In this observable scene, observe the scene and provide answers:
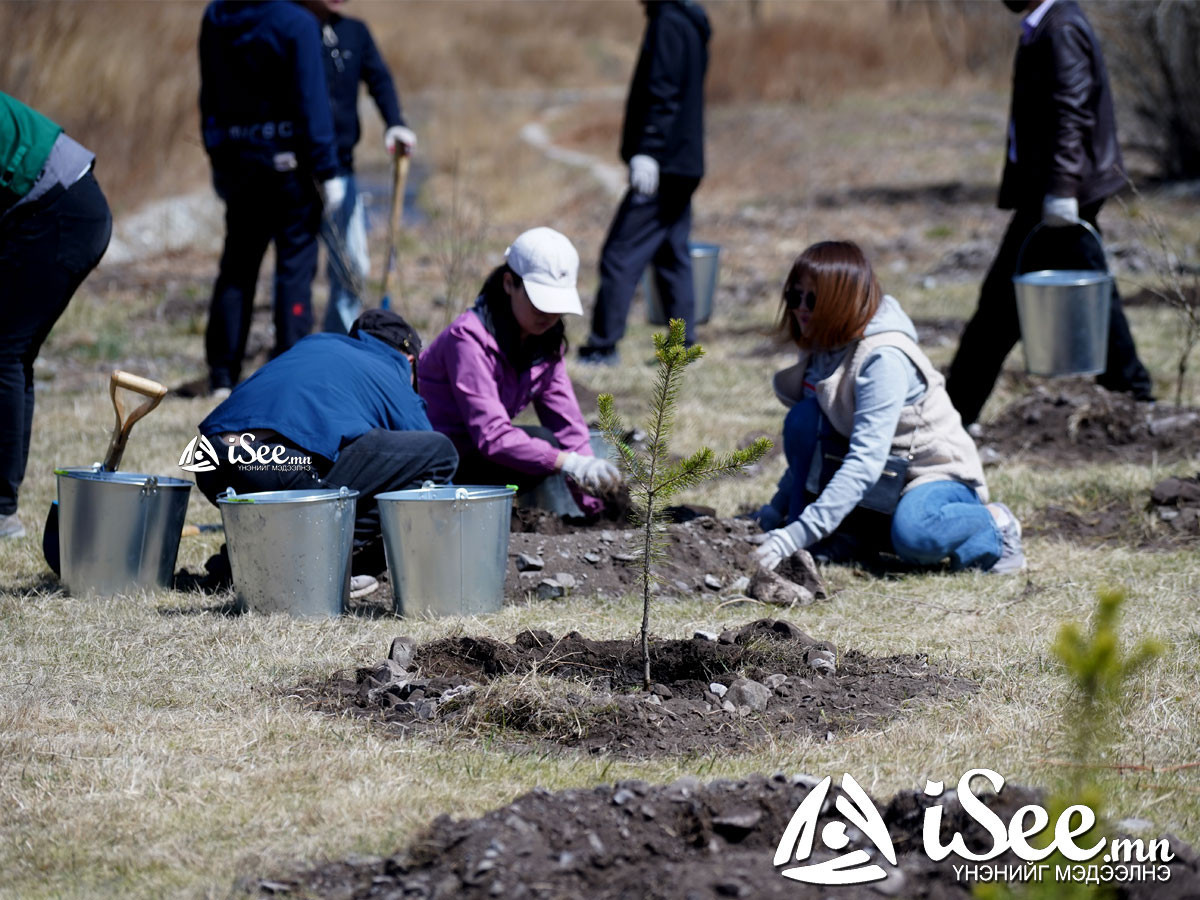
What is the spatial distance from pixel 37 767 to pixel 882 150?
19601mm

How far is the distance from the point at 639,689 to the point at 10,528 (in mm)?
2804

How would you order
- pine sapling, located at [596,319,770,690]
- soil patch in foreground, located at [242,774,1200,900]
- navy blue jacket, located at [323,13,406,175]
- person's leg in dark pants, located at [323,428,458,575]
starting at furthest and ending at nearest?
navy blue jacket, located at [323,13,406,175] → person's leg in dark pants, located at [323,428,458,575] → pine sapling, located at [596,319,770,690] → soil patch in foreground, located at [242,774,1200,900]

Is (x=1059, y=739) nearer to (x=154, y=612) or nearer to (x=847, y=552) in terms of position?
(x=847, y=552)

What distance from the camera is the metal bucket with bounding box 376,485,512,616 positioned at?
13.6 ft

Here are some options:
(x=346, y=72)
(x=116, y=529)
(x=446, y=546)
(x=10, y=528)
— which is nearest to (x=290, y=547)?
(x=446, y=546)

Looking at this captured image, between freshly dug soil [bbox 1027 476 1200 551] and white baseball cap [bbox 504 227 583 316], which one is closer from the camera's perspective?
white baseball cap [bbox 504 227 583 316]

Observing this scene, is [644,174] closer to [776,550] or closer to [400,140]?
[400,140]

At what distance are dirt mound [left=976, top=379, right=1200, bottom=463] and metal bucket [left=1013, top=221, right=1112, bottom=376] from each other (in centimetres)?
35

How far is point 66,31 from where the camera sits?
46.8ft

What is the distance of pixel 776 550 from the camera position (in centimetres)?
463


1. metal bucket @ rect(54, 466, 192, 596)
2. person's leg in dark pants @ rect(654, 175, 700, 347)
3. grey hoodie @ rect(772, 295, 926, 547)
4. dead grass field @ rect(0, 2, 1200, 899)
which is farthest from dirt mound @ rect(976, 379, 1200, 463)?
metal bucket @ rect(54, 466, 192, 596)

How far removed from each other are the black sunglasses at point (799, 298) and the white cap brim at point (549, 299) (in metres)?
0.71

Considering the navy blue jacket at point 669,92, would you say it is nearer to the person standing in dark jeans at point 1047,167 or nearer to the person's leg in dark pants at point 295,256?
the person's leg in dark pants at point 295,256

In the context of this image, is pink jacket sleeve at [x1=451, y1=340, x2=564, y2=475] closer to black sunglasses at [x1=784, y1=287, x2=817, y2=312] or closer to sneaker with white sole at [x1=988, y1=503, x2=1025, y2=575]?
black sunglasses at [x1=784, y1=287, x2=817, y2=312]
